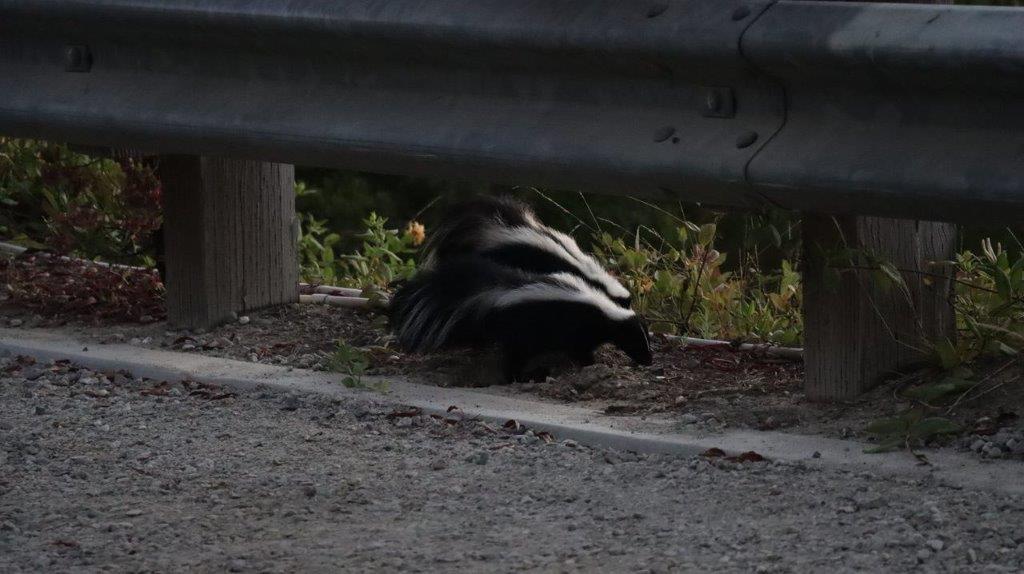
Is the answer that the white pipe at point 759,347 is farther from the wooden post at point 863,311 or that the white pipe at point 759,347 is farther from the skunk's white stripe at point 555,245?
the wooden post at point 863,311

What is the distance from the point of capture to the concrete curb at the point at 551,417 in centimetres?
354

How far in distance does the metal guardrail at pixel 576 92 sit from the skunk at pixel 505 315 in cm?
80

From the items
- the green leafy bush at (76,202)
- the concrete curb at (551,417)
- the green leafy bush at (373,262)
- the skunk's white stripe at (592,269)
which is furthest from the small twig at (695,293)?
the green leafy bush at (76,202)

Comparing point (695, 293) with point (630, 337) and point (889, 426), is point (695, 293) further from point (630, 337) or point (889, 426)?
point (889, 426)

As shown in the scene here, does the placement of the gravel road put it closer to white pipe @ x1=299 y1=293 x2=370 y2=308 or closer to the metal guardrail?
the metal guardrail

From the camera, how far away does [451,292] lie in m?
5.18

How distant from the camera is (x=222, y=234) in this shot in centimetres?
538

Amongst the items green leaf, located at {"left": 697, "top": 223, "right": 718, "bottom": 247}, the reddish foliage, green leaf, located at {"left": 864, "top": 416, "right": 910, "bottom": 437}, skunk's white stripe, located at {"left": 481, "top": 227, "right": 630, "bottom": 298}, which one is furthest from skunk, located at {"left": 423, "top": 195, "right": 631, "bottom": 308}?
green leaf, located at {"left": 864, "top": 416, "right": 910, "bottom": 437}

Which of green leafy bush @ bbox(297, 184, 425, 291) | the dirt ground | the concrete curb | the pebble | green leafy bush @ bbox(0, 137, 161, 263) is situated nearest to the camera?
the concrete curb

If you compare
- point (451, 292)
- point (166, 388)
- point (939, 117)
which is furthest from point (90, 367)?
point (939, 117)

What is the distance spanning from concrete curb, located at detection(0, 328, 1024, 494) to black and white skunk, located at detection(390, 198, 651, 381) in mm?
507

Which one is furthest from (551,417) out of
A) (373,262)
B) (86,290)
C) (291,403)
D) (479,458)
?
(373,262)

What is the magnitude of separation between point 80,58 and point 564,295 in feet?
5.96

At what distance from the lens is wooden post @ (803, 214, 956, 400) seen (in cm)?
412
